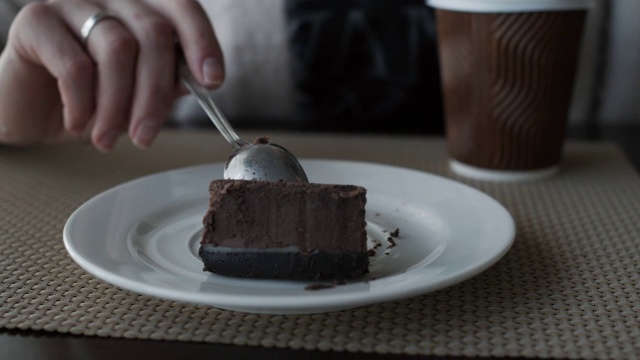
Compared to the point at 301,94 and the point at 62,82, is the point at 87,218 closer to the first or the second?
the point at 62,82

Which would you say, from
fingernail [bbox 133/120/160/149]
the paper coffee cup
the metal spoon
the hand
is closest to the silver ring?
the hand

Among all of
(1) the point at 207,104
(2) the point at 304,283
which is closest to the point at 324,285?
(2) the point at 304,283

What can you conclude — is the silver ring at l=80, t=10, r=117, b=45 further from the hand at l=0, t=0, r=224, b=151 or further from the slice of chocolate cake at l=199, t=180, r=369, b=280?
the slice of chocolate cake at l=199, t=180, r=369, b=280

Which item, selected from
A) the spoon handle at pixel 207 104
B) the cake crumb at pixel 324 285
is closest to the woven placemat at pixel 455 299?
the cake crumb at pixel 324 285

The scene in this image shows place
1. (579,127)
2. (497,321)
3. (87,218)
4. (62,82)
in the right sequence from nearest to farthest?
(497,321)
(87,218)
(62,82)
(579,127)

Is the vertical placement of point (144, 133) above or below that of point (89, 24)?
below

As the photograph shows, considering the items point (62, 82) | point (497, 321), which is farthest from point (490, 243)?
point (62, 82)

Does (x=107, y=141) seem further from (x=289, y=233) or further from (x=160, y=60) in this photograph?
(x=289, y=233)
